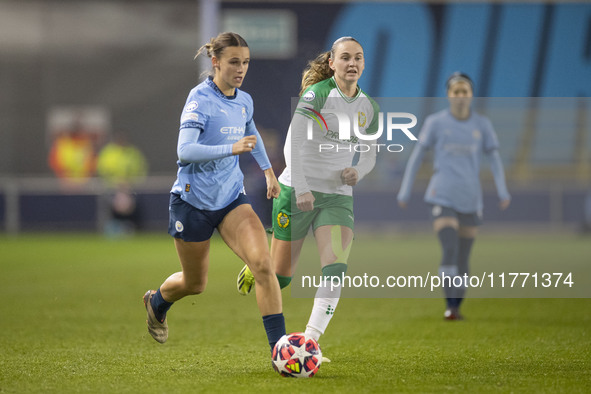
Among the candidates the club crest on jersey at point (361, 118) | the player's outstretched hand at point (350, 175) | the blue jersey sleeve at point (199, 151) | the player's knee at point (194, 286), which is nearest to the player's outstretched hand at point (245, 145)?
the blue jersey sleeve at point (199, 151)

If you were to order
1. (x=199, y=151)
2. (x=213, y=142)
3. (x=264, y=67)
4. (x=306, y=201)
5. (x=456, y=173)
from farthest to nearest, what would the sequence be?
(x=264, y=67) → (x=456, y=173) → (x=306, y=201) → (x=213, y=142) → (x=199, y=151)

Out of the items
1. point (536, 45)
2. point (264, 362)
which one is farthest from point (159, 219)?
point (264, 362)

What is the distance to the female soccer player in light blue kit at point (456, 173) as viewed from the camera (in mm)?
8844

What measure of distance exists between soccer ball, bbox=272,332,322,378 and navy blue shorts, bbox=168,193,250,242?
2.99 ft

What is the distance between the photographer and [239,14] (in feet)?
78.1

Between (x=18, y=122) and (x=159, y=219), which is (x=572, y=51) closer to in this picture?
(x=159, y=219)

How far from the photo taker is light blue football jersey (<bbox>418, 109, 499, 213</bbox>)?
8906 millimetres

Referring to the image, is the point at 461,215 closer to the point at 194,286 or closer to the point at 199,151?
the point at 194,286

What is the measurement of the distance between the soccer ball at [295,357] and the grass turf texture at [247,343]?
87 mm

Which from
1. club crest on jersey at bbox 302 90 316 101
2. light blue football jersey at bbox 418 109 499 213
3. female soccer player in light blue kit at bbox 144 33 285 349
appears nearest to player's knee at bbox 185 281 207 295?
female soccer player in light blue kit at bbox 144 33 285 349

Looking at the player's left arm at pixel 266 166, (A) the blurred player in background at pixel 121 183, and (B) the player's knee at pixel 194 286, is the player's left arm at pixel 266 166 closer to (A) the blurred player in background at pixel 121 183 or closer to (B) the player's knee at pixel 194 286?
(B) the player's knee at pixel 194 286

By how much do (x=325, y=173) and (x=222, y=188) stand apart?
0.77m

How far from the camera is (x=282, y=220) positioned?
21.0 ft

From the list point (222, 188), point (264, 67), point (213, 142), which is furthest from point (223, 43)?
point (264, 67)
